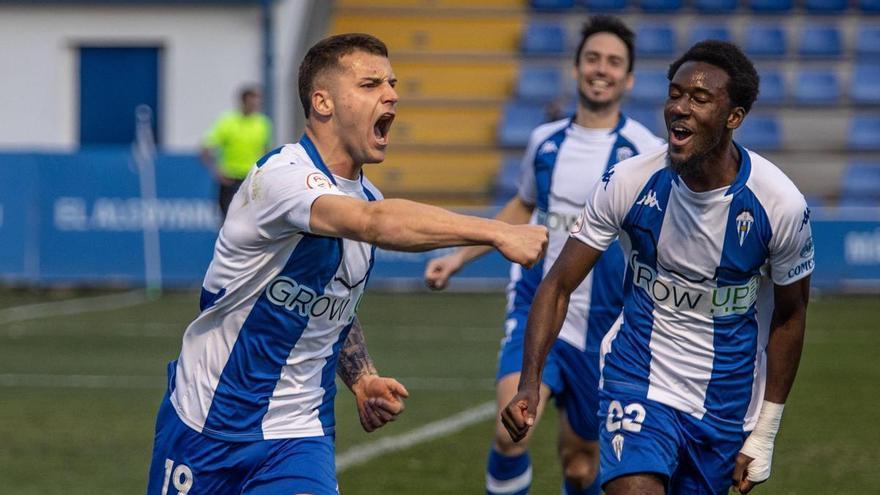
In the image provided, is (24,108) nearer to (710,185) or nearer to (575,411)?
(575,411)

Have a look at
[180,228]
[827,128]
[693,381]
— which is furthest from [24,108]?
[693,381]

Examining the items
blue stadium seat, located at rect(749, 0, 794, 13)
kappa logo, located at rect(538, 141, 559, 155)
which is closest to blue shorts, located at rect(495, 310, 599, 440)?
kappa logo, located at rect(538, 141, 559, 155)

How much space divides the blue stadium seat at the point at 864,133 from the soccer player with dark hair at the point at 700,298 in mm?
17582

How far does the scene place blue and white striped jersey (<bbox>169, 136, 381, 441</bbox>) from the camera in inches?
200

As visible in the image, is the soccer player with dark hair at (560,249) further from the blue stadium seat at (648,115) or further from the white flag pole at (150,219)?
the blue stadium seat at (648,115)

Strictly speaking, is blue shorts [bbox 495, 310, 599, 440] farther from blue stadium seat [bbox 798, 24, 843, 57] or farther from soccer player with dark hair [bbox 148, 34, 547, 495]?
blue stadium seat [bbox 798, 24, 843, 57]

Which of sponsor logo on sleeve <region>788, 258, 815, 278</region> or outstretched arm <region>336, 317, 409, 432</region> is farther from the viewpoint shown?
sponsor logo on sleeve <region>788, 258, 815, 278</region>

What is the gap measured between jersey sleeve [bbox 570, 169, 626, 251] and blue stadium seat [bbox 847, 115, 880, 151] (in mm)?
17776

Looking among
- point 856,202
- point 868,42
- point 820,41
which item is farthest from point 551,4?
point 856,202

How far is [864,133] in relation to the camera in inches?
893

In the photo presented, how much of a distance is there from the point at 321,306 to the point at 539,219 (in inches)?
112

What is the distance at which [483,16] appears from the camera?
23.8 metres

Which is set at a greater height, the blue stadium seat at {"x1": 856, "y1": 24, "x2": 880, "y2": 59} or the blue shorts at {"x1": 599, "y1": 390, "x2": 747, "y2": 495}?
the blue stadium seat at {"x1": 856, "y1": 24, "x2": 880, "y2": 59}

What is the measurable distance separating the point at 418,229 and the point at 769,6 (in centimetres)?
2050
